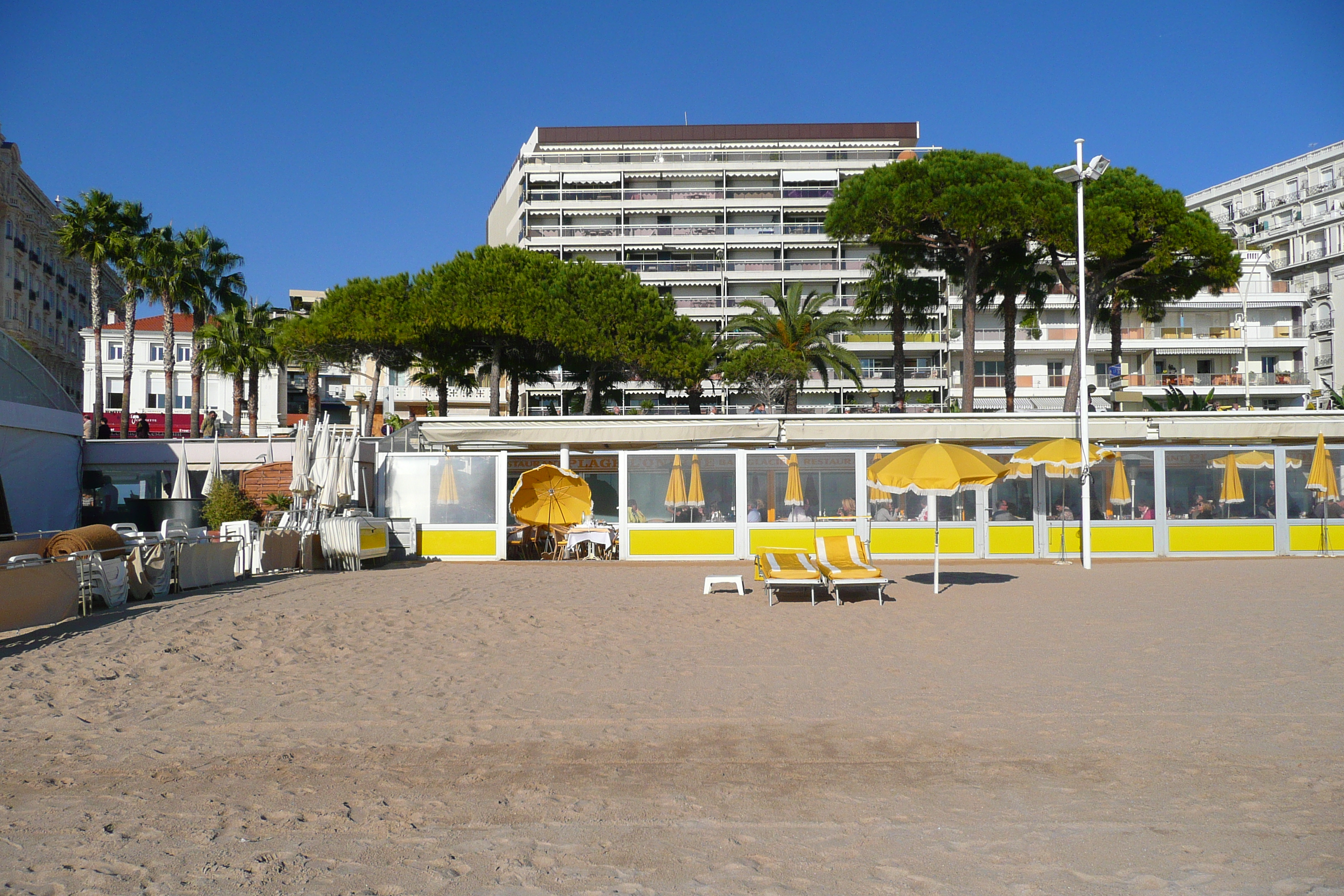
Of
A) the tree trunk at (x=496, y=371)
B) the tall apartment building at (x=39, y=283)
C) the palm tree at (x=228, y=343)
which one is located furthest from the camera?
the tall apartment building at (x=39, y=283)

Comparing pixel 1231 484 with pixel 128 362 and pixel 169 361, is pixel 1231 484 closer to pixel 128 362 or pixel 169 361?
pixel 169 361

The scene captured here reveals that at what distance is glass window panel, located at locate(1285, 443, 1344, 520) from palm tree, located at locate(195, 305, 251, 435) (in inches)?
1460

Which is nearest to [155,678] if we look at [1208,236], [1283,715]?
→ [1283,715]

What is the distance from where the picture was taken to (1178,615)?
10555 millimetres

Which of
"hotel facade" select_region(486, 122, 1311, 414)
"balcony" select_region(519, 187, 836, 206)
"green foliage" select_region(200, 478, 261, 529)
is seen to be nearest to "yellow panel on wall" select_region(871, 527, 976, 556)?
"green foliage" select_region(200, 478, 261, 529)

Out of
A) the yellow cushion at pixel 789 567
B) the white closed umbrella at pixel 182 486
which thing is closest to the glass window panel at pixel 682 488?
the yellow cushion at pixel 789 567

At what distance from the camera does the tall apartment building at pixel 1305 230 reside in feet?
194

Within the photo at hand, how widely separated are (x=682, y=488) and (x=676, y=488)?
0.12m

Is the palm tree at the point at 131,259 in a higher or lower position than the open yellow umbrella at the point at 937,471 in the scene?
higher

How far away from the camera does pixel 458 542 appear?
18.7 meters

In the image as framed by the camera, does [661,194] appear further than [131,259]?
Yes

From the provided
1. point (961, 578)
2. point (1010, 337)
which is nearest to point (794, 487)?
point (961, 578)

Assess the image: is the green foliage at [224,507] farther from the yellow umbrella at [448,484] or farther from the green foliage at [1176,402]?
the green foliage at [1176,402]

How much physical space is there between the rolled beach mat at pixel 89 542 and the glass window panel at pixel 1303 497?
62.5 ft
